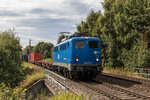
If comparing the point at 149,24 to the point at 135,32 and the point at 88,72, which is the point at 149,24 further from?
the point at 88,72

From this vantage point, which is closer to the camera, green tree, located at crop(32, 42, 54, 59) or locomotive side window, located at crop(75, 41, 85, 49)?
locomotive side window, located at crop(75, 41, 85, 49)

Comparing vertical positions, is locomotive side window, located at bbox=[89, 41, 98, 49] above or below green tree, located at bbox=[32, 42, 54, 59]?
below

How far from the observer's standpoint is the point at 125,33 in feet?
78.9

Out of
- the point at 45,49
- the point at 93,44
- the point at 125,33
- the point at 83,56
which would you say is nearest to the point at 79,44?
the point at 83,56

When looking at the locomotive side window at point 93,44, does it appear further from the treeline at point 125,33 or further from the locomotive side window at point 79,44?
the treeline at point 125,33

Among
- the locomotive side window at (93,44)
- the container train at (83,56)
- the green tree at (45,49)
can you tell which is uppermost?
the green tree at (45,49)

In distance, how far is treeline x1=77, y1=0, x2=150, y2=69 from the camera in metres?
20.1

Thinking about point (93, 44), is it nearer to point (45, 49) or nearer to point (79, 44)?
point (79, 44)


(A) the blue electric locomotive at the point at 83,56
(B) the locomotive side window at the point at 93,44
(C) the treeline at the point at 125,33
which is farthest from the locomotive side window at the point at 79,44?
(C) the treeline at the point at 125,33

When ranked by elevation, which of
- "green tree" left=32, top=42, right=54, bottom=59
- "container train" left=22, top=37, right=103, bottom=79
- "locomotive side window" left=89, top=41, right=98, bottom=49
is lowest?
"container train" left=22, top=37, right=103, bottom=79

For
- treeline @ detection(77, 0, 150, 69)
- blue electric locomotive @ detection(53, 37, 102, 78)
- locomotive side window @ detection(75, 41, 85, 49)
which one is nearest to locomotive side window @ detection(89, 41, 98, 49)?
blue electric locomotive @ detection(53, 37, 102, 78)

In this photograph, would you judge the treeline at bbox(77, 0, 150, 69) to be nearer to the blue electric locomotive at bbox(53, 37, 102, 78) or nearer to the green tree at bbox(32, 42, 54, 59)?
the blue electric locomotive at bbox(53, 37, 102, 78)

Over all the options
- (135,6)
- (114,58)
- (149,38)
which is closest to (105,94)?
(149,38)

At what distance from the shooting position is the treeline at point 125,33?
20.1 meters
